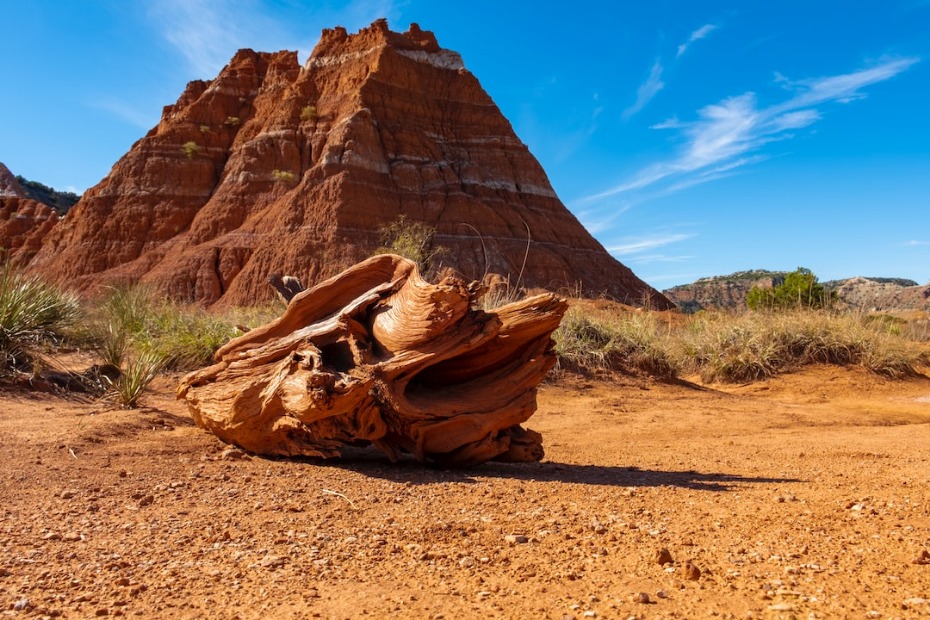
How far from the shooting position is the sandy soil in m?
2.18

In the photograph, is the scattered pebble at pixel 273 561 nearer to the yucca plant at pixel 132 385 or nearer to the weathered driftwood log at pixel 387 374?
the weathered driftwood log at pixel 387 374

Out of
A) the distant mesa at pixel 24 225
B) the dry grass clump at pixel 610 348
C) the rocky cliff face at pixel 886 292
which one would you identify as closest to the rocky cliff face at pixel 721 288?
the rocky cliff face at pixel 886 292

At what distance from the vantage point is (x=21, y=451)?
4316mm

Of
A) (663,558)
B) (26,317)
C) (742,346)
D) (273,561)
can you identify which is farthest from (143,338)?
(742,346)

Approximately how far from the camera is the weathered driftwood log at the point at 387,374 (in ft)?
14.3

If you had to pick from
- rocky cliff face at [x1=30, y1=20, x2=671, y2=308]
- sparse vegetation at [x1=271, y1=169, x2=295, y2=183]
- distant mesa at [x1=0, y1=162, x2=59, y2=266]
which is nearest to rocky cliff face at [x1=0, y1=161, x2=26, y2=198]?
distant mesa at [x1=0, y1=162, x2=59, y2=266]

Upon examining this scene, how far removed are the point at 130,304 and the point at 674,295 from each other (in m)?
79.5

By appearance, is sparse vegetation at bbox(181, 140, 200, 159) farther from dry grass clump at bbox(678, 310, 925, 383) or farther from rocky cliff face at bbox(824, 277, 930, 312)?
rocky cliff face at bbox(824, 277, 930, 312)

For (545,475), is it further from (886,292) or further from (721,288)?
(721,288)

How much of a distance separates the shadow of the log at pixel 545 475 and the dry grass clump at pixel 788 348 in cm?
895

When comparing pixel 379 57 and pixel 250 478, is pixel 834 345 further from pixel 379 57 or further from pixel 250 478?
pixel 379 57

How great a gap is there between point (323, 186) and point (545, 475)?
35.9m

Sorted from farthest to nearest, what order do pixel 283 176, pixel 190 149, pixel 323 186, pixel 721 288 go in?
1. pixel 721 288
2. pixel 190 149
3. pixel 283 176
4. pixel 323 186

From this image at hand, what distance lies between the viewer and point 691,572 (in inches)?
92.2
